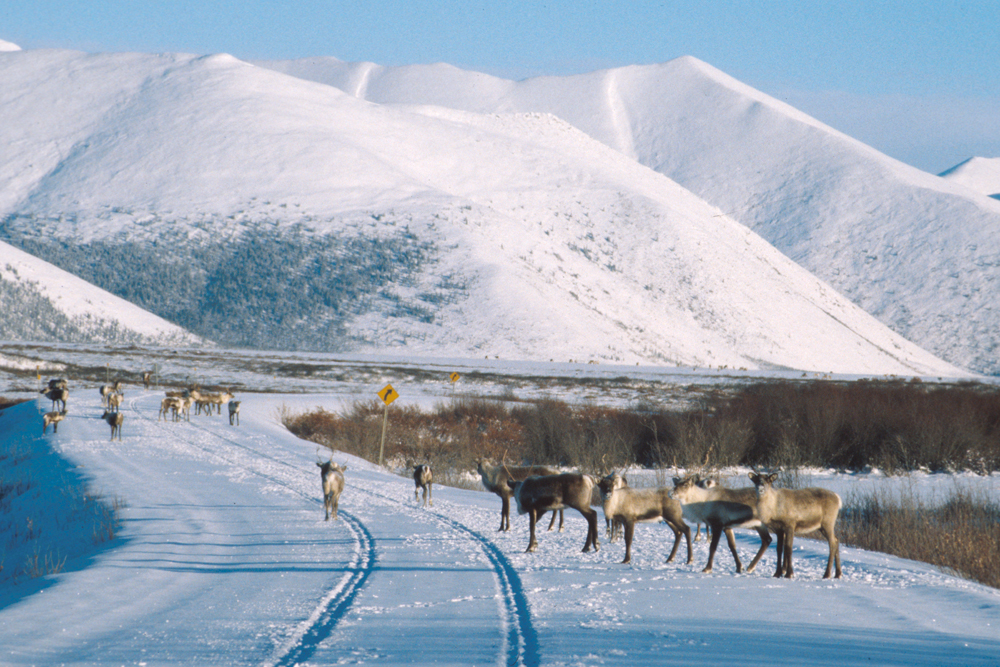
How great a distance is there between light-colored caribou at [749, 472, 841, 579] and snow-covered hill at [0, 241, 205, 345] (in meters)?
81.5

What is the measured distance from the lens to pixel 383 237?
102625 mm

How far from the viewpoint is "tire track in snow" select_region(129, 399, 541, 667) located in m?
7.42

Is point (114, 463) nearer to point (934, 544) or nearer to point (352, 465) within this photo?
point (352, 465)

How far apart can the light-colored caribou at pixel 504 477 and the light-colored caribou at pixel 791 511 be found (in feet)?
14.5

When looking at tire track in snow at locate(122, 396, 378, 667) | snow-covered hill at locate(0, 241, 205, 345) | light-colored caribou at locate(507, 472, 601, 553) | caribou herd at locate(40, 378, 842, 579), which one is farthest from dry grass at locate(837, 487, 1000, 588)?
snow-covered hill at locate(0, 241, 205, 345)

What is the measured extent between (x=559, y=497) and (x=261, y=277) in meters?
92.6

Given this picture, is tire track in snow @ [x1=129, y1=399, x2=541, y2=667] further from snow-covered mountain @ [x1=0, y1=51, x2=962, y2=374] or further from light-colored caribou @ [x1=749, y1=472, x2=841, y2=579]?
snow-covered mountain @ [x1=0, y1=51, x2=962, y2=374]

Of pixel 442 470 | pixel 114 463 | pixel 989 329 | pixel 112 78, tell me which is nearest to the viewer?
pixel 114 463

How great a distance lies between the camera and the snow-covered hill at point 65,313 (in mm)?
82062

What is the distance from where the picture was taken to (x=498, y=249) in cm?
10275

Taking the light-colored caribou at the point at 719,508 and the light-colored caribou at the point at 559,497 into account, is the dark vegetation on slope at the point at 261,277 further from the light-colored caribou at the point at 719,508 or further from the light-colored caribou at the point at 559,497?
the light-colored caribou at the point at 719,508

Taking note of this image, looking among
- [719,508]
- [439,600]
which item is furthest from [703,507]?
[439,600]

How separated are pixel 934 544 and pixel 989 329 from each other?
421 feet

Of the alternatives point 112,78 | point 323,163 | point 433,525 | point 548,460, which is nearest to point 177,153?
point 323,163
